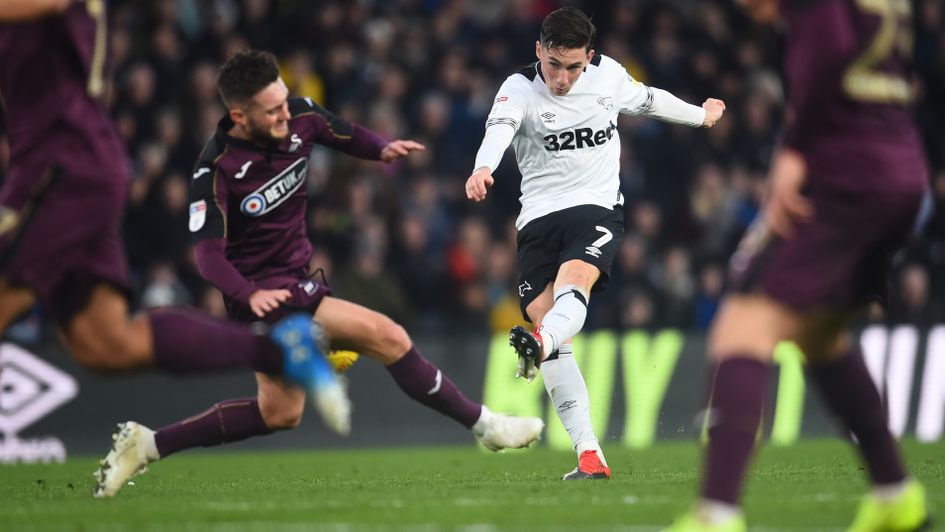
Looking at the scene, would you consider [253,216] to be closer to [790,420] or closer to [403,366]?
[403,366]

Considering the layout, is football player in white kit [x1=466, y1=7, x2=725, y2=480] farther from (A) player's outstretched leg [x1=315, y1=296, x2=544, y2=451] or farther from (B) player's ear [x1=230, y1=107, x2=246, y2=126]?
(B) player's ear [x1=230, y1=107, x2=246, y2=126]

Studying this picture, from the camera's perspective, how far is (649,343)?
556 inches

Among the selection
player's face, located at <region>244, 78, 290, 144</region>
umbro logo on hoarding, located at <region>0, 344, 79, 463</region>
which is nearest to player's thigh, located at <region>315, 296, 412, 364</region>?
player's face, located at <region>244, 78, 290, 144</region>

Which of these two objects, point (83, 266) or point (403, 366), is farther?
point (403, 366)

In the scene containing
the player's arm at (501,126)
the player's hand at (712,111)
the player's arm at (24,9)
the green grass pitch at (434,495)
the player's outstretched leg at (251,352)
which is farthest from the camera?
the player's hand at (712,111)

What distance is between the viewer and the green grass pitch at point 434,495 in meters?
5.80

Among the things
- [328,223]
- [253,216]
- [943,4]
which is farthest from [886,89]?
[943,4]

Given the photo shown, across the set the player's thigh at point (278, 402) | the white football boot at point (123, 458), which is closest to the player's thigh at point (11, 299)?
the white football boot at point (123, 458)

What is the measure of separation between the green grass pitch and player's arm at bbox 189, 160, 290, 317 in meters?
1.03

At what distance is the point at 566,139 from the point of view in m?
8.66

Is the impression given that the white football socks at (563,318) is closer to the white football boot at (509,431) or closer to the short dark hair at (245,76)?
the white football boot at (509,431)

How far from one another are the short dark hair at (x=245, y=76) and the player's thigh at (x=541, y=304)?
2.12 meters

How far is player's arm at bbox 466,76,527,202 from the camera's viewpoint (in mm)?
8055

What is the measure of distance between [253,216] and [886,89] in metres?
3.93
